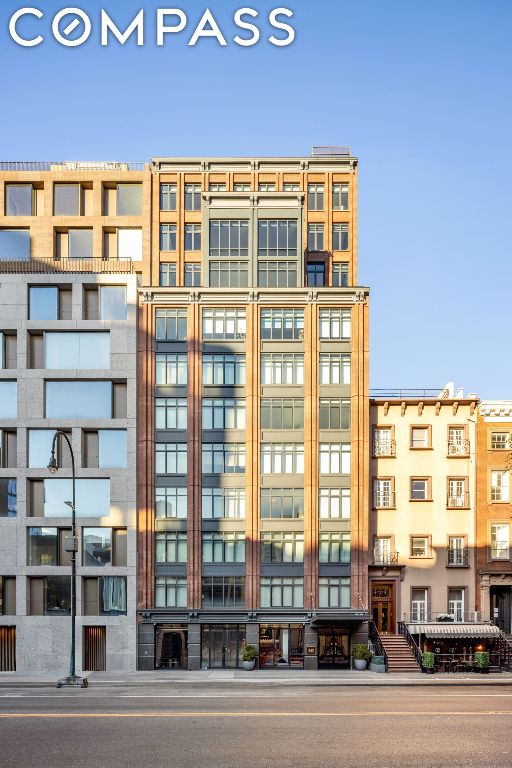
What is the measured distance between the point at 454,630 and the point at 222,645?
14.0 m

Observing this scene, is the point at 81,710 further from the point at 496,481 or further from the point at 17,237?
the point at 17,237

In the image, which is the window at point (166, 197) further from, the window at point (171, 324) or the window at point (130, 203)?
the window at point (171, 324)

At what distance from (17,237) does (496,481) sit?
36225 millimetres

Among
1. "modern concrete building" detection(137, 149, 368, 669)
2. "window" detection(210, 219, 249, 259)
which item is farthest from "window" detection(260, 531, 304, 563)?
"window" detection(210, 219, 249, 259)

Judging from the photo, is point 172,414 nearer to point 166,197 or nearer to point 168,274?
point 168,274

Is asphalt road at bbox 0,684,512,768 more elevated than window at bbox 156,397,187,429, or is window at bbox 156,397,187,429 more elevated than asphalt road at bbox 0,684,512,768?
window at bbox 156,397,187,429

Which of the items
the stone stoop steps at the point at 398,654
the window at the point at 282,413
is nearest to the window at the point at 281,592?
the stone stoop steps at the point at 398,654

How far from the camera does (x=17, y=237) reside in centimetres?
5941

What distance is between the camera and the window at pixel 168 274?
194 feet

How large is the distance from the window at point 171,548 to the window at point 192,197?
22.2 m

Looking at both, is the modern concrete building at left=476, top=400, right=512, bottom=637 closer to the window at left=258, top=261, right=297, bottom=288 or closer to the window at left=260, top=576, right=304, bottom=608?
the window at left=260, top=576, right=304, bottom=608

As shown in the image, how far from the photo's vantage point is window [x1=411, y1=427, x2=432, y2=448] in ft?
186

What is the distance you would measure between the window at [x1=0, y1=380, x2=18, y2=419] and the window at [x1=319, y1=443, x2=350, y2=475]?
63.9 ft

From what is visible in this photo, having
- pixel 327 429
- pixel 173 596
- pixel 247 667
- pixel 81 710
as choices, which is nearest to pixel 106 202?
pixel 327 429
